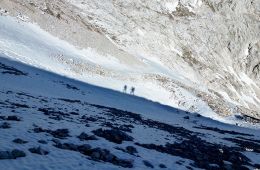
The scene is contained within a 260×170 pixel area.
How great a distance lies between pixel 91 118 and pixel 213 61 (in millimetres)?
89083

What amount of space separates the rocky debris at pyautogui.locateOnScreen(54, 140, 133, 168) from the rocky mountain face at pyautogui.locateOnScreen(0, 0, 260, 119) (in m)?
40.6

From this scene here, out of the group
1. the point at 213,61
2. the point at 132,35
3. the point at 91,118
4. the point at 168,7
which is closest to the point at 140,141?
the point at 91,118

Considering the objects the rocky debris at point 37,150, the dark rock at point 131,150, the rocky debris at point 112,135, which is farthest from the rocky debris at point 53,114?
the rocky debris at point 37,150

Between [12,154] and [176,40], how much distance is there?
10012 centimetres

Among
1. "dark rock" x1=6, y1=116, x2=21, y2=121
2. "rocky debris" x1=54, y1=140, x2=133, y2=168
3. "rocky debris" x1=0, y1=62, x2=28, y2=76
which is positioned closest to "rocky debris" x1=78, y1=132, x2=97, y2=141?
"rocky debris" x1=54, y1=140, x2=133, y2=168

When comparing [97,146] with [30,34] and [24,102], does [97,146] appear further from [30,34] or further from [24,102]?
[30,34]

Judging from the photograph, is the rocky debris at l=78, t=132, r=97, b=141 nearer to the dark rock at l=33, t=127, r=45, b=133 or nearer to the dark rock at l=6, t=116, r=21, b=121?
the dark rock at l=33, t=127, r=45, b=133

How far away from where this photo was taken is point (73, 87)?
50.0m

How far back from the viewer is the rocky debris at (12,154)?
15961 millimetres

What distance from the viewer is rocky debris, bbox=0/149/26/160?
52.4 ft

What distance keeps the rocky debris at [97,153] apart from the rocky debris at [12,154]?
3.16 m

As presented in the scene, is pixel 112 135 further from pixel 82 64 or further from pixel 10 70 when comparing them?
pixel 82 64

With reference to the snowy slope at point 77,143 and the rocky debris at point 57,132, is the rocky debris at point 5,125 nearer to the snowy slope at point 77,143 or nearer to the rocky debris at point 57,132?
the snowy slope at point 77,143

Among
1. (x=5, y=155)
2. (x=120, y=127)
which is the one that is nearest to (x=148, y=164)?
(x=5, y=155)
